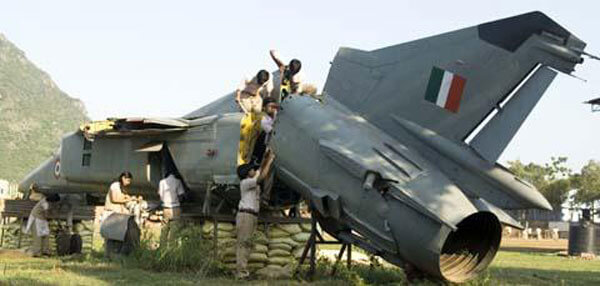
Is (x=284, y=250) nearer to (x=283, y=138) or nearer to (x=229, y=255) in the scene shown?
(x=229, y=255)

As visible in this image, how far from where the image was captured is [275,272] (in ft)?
37.5

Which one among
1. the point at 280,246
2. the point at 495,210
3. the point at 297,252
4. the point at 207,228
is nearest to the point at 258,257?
the point at 280,246

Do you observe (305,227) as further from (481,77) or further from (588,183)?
(588,183)

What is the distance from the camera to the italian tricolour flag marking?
10438mm

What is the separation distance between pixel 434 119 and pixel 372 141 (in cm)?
114

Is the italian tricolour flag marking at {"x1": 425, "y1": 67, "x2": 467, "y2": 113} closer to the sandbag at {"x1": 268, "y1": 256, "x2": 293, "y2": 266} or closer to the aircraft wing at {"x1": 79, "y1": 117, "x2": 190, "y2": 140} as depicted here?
the sandbag at {"x1": 268, "y1": 256, "x2": 293, "y2": 266}

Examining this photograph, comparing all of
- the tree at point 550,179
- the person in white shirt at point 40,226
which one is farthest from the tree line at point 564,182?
the person in white shirt at point 40,226

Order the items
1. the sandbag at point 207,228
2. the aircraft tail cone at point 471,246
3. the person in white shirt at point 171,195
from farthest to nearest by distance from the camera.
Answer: the person in white shirt at point 171,195 < the sandbag at point 207,228 < the aircraft tail cone at point 471,246

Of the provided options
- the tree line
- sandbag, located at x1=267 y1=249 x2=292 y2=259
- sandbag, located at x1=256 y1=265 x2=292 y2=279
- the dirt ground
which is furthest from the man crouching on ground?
the tree line

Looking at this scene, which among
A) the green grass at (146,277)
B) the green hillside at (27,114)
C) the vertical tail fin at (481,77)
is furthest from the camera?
the green hillside at (27,114)

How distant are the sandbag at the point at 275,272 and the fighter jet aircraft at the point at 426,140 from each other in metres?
1.12

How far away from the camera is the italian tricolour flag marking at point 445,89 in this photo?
1044cm

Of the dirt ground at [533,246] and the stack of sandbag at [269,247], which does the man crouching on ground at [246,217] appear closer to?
the stack of sandbag at [269,247]

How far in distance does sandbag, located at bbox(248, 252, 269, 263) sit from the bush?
0.52 metres
